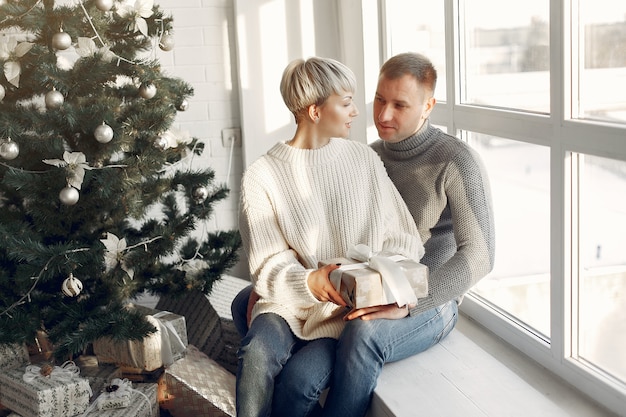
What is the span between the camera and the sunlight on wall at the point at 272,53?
3818 millimetres

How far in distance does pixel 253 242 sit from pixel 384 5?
172 centimetres

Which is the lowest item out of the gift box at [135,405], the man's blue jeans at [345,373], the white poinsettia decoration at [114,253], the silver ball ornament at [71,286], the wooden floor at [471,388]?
the gift box at [135,405]

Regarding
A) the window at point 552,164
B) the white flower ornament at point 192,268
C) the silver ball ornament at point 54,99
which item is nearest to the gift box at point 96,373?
the white flower ornament at point 192,268

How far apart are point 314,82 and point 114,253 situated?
101 centimetres

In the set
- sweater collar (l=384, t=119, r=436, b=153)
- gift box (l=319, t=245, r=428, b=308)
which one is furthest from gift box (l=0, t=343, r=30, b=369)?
sweater collar (l=384, t=119, r=436, b=153)

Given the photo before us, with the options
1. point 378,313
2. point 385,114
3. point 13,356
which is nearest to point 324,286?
point 378,313

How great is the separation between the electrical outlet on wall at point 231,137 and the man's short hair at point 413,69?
1816 millimetres

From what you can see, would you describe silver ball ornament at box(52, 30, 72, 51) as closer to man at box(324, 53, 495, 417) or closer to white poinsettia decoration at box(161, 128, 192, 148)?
white poinsettia decoration at box(161, 128, 192, 148)

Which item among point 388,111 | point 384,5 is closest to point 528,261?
point 388,111

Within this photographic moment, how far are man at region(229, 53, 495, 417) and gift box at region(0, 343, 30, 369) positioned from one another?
4.39 ft

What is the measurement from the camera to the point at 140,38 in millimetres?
2725

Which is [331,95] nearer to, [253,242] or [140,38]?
[253,242]

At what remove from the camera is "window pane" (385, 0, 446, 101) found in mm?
2953

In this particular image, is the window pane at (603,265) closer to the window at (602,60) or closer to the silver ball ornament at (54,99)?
the window at (602,60)
